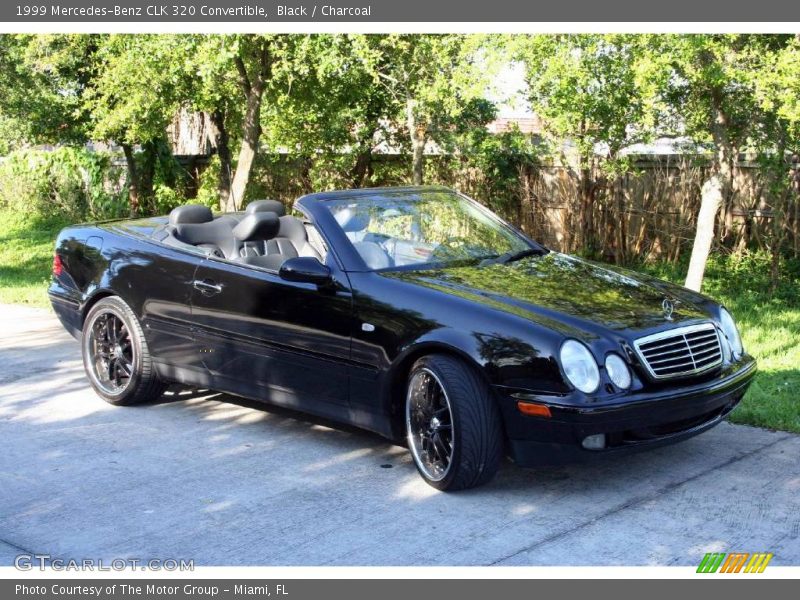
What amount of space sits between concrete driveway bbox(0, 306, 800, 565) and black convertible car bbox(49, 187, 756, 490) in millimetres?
295

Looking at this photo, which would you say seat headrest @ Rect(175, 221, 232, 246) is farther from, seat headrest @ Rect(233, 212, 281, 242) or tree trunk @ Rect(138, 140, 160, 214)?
tree trunk @ Rect(138, 140, 160, 214)

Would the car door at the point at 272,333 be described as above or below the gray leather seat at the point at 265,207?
below

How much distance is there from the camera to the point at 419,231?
6.46m

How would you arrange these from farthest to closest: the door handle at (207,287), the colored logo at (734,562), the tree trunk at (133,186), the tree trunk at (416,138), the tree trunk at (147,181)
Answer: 1. the tree trunk at (147,181)
2. the tree trunk at (133,186)
3. the tree trunk at (416,138)
4. the door handle at (207,287)
5. the colored logo at (734,562)

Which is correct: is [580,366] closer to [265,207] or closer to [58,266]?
[265,207]

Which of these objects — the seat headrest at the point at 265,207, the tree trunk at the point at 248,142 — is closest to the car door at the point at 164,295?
the seat headrest at the point at 265,207

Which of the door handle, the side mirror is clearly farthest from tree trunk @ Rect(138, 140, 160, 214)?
the side mirror

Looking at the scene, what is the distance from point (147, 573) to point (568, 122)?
6.23 meters

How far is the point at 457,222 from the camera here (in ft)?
22.0

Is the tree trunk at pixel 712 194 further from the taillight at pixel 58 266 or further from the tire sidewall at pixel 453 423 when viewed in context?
the taillight at pixel 58 266

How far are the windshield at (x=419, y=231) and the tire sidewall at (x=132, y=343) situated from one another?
5.94 ft

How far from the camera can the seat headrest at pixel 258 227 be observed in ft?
22.4

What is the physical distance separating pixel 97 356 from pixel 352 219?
242 centimetres

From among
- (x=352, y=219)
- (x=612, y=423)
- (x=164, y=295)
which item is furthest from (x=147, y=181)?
(x=612, y=423)
